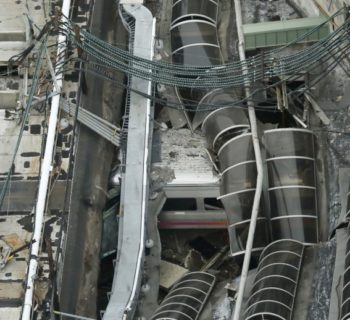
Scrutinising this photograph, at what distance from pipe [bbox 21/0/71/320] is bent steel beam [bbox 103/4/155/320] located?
2.67 metres

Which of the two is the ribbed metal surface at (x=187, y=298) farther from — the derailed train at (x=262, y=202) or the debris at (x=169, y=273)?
A: the debris at (x=169, y=273)

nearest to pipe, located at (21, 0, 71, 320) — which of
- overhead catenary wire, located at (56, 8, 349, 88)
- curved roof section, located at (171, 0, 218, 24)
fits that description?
overhead catenary wire, located at (56, 8, 349, 88)

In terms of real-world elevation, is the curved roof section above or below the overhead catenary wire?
above

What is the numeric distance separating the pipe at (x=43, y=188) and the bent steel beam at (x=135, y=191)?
267cm

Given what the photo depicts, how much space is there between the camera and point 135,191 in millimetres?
28672

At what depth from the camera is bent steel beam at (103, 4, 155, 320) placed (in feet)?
85.8

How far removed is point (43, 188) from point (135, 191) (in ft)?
11.1

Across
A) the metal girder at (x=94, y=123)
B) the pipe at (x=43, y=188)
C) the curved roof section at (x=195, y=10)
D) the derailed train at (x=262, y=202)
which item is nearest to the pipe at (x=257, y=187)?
the derailed train at (x=262, y=202)

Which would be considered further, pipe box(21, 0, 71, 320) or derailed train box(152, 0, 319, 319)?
pipe box(21, 0, 71, 320)

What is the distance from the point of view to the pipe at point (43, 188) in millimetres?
25547

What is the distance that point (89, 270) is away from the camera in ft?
92.3

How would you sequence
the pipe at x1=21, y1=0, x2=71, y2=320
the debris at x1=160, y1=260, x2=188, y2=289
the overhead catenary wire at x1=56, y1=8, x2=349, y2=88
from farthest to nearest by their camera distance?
1. the debris at x1=160, y1=260, x2=188, y2=289
2. the overhead catenary wire at x1=56, y1=8, x2=349, y2=88
3. the pipe at x1=21, y1=0, x2=71, y2=320

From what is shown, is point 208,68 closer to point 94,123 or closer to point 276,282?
point 94,123

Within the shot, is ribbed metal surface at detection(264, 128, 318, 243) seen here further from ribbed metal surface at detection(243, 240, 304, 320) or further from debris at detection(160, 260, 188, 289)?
debris at detection(160, 260, 188, 289)
